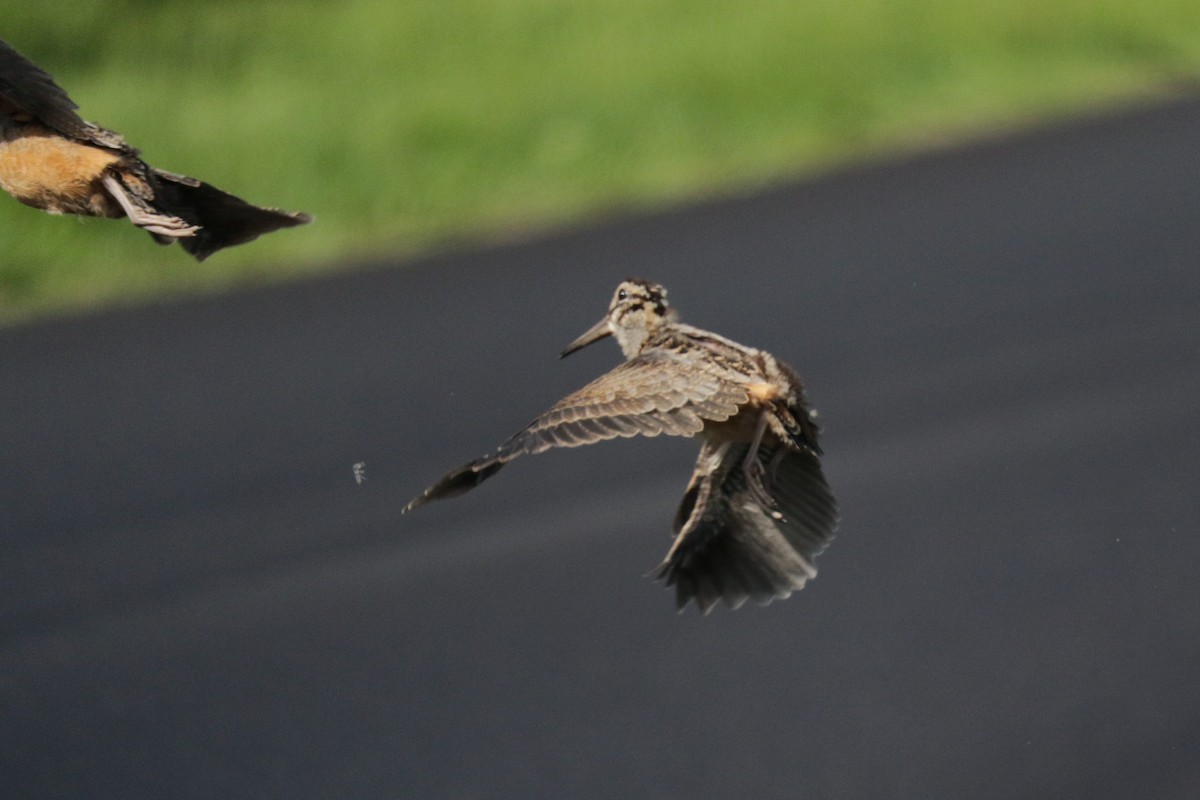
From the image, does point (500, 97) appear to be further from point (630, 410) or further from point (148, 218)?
point (148, 218)

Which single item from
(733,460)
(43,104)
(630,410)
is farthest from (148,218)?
(733,460)

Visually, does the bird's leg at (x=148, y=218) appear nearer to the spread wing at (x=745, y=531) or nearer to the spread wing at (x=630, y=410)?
the spread wing at (x=630, y=410)

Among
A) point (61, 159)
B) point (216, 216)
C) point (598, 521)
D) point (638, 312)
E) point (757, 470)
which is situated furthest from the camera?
point (598, 521)

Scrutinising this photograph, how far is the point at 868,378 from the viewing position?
1199 cm

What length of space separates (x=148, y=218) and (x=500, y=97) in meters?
10.1

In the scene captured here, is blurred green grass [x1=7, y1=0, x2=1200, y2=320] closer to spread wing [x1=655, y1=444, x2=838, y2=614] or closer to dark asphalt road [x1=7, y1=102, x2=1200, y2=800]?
dark asphalt road [x1=7, y1=102, x2=1200, y2=800]

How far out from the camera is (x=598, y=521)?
34.6ft

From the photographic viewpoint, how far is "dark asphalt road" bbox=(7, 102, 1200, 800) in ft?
27.7

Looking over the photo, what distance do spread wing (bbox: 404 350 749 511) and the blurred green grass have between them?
745cm

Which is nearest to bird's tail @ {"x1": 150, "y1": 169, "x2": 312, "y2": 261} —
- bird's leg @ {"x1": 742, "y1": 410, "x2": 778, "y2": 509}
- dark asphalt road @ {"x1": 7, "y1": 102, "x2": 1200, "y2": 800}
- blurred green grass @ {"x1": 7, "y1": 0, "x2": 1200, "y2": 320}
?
bird's leg @ {"x1": 742, "y1": 410, "x2": 778, "y2": 509}

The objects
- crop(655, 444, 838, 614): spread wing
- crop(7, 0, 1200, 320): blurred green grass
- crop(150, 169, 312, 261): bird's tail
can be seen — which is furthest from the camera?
crop(7, 0, 1200, 320): blurred green grass

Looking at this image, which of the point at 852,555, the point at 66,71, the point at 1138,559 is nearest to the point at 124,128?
the point at 66,71

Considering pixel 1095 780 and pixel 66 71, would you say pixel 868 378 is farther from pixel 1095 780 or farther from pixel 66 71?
pixel 66 71

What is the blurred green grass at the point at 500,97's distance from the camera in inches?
555
